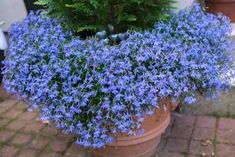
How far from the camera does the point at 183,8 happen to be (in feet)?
9.95

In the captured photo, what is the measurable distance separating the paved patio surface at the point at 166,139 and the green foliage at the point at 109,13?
39.1 inches

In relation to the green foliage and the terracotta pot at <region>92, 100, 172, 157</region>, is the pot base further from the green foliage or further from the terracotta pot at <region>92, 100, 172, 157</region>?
the green foliage

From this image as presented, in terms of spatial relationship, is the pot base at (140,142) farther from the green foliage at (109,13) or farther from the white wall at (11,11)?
the white wall at (11,11)

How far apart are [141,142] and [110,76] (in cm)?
63

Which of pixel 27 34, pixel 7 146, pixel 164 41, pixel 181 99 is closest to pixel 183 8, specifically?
pixel 164 41

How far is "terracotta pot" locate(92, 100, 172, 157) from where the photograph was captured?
7.86 feet

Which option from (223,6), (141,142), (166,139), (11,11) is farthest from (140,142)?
(11,11)

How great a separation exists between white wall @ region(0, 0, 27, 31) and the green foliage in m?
1.62

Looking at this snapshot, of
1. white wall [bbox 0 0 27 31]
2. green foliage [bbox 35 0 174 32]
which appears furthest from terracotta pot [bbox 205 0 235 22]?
white wall [bbox 0 0 27 31]

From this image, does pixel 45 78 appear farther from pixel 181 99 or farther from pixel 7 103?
pixel 7 103

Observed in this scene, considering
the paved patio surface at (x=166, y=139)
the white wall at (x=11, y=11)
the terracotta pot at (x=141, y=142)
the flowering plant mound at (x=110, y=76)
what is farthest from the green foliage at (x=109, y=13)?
the white wall at (x=11, y=11)

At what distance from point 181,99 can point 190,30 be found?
0.53 m

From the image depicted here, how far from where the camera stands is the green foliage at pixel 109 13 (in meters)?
2.41

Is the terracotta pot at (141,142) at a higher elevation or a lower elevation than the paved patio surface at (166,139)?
higher
